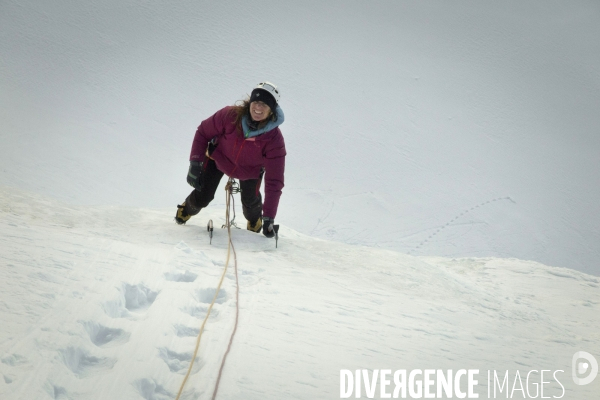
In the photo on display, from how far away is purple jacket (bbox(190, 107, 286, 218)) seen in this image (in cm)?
309

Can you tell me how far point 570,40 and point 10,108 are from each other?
35.5ft

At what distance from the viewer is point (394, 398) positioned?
175 centimetres

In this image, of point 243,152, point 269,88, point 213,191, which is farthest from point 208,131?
point 269,88

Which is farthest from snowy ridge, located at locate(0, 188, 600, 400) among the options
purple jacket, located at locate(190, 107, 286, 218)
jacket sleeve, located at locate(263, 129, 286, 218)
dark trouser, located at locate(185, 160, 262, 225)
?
purple jacket, located at locate(190, 107, 286, 218)

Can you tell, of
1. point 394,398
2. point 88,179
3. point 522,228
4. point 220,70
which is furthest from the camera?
point 220,70

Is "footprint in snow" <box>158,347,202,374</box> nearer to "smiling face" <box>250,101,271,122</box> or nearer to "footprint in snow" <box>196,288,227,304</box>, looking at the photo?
"footprint in snow" <box>196,288,227,304</box>

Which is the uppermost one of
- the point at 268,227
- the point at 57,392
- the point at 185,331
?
the point at 268,227

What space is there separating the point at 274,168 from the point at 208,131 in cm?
51

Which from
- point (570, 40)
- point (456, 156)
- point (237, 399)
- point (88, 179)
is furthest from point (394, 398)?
point (570, 40)

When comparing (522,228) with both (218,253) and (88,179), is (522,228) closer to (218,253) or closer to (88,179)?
(218,253)

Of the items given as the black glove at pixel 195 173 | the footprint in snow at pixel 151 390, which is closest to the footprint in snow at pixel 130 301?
the footprint in snow at pixel 151 390

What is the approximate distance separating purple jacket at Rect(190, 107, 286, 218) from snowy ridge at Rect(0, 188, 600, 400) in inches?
17.3

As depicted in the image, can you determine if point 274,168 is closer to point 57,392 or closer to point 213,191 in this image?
point 213,191

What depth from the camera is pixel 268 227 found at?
336 cm
